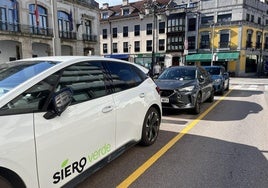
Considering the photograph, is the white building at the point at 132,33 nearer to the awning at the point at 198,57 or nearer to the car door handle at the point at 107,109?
the awning at the point at 198,57

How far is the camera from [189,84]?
7.21 meters

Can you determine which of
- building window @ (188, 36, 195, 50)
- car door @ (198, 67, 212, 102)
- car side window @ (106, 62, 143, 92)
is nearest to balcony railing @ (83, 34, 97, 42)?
building window @ (188, 36, 195, 50)

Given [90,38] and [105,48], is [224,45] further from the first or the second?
[105,48]

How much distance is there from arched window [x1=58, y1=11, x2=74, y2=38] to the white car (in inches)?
998

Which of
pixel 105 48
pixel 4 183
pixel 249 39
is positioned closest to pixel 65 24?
pixel 105 48

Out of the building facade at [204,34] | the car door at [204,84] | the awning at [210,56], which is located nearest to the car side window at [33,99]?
the car door at [204,84]

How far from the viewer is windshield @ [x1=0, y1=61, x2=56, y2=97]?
238 centimetres

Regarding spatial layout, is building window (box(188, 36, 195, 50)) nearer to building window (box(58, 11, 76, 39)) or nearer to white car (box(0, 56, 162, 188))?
building window (box(58, 11, 76, 39))

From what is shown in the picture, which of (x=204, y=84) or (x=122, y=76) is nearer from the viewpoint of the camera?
(x=122, y=76)

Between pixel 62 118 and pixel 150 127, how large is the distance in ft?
8.02

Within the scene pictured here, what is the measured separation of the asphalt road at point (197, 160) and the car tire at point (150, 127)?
0.14 m

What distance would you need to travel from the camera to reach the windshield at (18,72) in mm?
2380

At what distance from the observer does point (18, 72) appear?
268cm

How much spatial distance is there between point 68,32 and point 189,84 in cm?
2375
